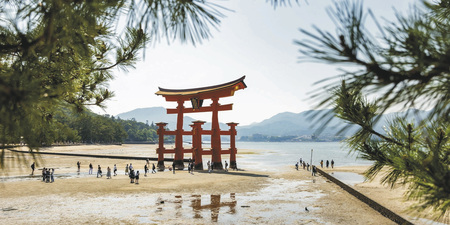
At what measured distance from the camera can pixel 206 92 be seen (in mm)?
24422

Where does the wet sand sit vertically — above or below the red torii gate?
below

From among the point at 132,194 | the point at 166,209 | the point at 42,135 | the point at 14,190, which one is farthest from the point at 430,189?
the point at 14,190

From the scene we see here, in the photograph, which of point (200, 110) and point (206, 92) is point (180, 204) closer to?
point (206, 92)

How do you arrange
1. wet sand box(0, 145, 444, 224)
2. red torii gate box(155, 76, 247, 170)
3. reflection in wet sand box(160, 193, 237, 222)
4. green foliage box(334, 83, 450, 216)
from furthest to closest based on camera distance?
red torii gate box(155, 76, 247, 170) < reflection in wet sand box(160, 193, 237, 222) < wet sand box(0, 145, 444, 224) < green foliage box(334, 83, 450, 216)

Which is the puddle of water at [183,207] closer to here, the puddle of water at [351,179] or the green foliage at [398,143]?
the green foliage at [398,143]

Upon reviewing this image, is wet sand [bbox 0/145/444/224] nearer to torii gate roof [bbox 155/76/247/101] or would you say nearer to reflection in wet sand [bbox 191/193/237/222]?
reflection in wet sand [bbox 191/193/237/222]

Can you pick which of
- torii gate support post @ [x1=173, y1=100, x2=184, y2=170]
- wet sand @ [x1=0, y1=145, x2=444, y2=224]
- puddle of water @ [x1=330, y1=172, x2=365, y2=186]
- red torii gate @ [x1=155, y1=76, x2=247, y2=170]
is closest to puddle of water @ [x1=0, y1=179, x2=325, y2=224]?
wet sand @ [x1=0, y1=145, x2=444, y2=224]

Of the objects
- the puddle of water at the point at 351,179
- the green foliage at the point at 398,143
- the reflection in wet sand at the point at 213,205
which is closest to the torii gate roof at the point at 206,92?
the reflection in wet sand at the point at 213,205

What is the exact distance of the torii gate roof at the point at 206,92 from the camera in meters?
22.9

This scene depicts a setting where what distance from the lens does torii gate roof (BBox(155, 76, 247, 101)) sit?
75.2 ft

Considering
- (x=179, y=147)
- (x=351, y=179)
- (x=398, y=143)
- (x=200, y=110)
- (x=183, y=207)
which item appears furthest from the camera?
(x=179, y=147)

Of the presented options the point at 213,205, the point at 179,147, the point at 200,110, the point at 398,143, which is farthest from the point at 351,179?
the point at 398,143

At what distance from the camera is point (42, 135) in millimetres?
3352

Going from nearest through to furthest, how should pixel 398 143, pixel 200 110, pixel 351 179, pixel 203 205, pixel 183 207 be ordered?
pixel 398 143 < pixel 183 207 < pixel 203 205 < pixel 351 179 < pixel 200 110
